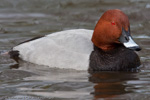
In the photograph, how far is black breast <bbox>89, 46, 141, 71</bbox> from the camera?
6.16 m

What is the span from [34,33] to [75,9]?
2.40 m

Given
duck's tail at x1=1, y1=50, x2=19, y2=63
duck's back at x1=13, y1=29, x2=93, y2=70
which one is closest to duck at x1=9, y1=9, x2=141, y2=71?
duck's back at x1=13, y1=29, x2=93, y2=70

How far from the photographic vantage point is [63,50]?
636 cm

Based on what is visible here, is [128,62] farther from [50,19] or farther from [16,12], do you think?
[16,12]

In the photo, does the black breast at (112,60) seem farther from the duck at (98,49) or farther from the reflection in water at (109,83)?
the reflection in water at (109,83)

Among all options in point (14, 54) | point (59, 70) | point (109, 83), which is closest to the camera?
point (109, 83)

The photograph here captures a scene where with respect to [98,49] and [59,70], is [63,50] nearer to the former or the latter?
[59,70]

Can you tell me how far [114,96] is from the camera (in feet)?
16.4

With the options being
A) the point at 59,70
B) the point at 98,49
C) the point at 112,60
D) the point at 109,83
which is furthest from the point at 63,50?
the point at 109,83

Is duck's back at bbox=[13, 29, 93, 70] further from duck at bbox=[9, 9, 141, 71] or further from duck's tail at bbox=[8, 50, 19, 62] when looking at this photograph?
duck's tail at bbox=[8, 50, 19, 62]

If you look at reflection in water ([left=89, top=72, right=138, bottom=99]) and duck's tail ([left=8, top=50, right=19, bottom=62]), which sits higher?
duck's tail ([left=8, top=50, right=19, bottom=62])

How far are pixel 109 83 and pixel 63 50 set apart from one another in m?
1.09

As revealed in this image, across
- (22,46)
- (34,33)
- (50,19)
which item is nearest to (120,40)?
(22,46)

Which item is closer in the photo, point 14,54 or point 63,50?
point 63,50
